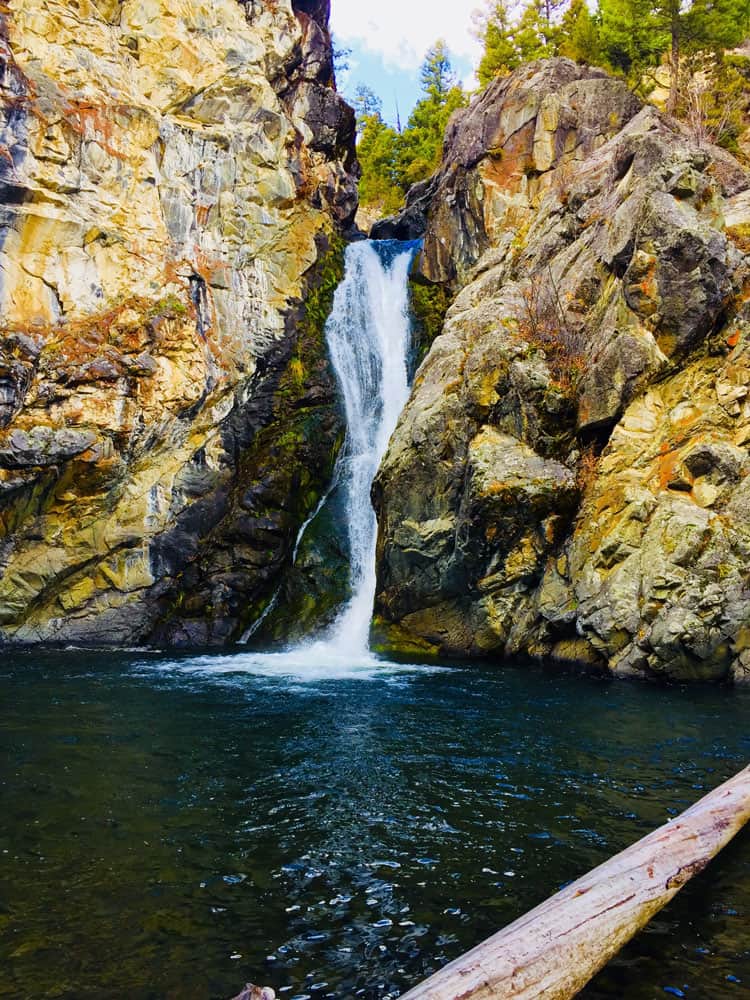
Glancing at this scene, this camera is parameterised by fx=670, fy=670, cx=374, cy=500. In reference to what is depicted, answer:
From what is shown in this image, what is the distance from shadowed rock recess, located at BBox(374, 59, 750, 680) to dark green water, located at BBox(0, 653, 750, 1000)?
8.47 ft

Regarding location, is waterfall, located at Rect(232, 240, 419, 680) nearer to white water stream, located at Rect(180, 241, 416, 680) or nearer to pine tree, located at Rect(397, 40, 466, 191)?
white water stream, located at Rect(180, 241, 416, 680)

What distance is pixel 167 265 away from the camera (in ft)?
79.5

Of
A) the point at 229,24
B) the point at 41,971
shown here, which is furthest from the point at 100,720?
the point at 229,24

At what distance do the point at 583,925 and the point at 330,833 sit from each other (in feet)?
10.6

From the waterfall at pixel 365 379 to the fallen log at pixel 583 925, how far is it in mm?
14786

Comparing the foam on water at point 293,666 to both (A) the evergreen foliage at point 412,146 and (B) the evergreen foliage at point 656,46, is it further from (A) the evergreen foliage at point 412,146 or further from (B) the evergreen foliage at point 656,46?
(A) the evergreen foliage at point 412,146

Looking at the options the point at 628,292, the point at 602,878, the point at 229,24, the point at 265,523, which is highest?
the point at 229,24

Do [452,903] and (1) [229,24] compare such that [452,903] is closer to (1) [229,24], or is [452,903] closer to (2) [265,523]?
(2) [265,523]

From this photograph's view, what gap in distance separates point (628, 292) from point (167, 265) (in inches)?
629

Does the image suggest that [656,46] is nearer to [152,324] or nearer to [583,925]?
[152,324]

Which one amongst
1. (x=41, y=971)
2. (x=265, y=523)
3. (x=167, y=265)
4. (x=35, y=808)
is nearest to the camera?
(x=41, y=971)

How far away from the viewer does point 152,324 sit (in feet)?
75.6

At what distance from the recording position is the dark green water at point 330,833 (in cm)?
447

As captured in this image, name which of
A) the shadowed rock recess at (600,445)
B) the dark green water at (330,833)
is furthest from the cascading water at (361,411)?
the dark green water at (330,833)
